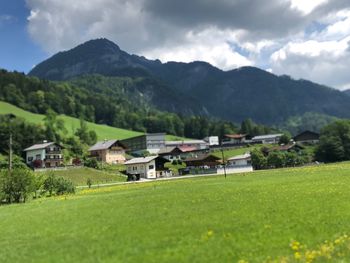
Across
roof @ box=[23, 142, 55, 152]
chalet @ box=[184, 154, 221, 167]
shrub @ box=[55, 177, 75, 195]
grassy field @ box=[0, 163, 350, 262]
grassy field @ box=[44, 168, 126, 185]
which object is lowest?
grassy field @ box=[0, 163, 350, 262]

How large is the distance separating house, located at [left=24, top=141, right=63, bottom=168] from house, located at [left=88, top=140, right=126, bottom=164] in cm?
1939

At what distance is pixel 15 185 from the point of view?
185 ft

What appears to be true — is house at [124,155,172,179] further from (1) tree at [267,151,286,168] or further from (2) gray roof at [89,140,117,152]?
(2) gray roof at [89,140,117,152]

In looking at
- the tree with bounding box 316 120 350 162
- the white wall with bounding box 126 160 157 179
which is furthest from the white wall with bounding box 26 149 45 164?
the tree with bounding box 316 120 350 162

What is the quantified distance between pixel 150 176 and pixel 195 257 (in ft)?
385

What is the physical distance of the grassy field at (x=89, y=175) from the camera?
116 m

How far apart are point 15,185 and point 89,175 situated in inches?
→ 2601

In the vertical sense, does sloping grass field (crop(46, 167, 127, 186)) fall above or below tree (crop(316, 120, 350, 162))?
below

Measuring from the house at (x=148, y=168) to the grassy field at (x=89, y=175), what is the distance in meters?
7.59

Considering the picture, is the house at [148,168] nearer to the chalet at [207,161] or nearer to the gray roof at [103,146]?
the chalet at [207,161]

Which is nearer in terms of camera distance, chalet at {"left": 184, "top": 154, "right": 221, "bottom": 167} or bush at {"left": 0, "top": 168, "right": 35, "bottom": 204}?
bush at {"left": 0, "top": 168, "right": 35, "bottom": 204}

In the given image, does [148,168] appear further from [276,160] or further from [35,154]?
[35,154]

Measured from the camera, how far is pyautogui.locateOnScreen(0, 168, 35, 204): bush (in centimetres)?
5625

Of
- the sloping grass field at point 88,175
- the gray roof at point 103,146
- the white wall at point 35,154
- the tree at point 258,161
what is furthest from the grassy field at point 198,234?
the gray roof at point 103,146
